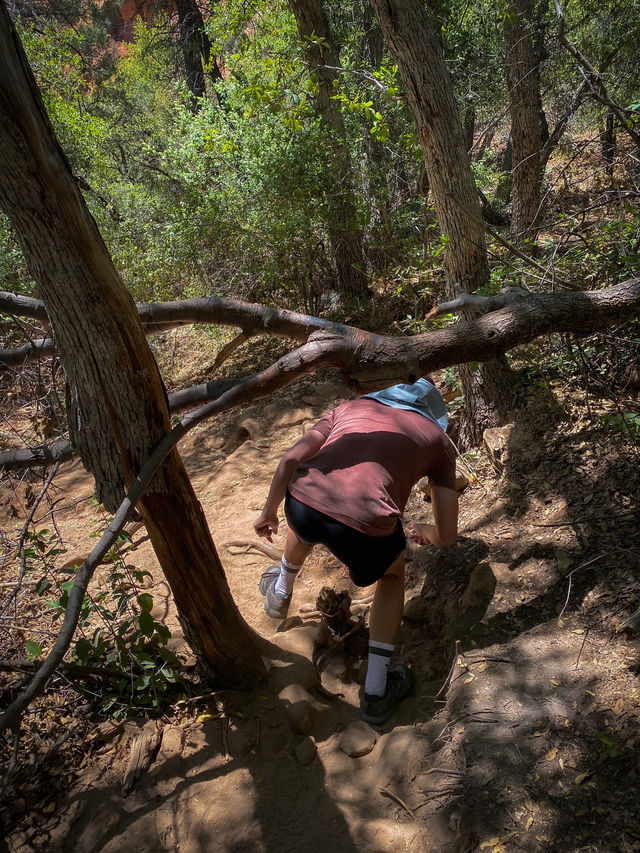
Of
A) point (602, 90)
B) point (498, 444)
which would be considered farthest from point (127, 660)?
point (602, 90)

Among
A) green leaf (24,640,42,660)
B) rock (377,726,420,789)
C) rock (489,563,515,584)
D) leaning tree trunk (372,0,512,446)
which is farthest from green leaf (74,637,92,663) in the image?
leaning tree trunk (372,0,512,446)

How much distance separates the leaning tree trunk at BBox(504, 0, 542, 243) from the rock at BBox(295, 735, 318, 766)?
19.7ft

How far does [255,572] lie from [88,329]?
259cm

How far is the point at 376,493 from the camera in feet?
8.38

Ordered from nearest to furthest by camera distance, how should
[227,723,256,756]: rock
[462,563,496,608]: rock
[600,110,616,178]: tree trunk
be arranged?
[227,723,256,756]: rock
[462,563,496,608]: rock
[600,110,616,178]: tree trunk

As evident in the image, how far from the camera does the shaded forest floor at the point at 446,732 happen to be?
2.04 m

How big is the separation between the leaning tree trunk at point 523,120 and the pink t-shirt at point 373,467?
4862mm

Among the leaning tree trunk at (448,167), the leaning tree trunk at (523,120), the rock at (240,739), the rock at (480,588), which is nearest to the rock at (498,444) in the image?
the leaning tree trunk at (448,167)

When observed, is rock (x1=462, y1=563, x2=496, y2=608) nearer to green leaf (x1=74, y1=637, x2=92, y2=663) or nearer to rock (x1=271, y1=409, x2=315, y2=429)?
green leaf (x1=74, y1=637, x2=92, y2=663)

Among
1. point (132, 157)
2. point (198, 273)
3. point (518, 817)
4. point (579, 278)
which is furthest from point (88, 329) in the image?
point (132, 157)

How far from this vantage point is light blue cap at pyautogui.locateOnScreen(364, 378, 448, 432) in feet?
9.91

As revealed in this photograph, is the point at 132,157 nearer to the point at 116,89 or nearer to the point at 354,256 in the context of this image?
the point at 354,256

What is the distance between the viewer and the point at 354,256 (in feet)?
22.8

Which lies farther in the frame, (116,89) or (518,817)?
(116,89)
